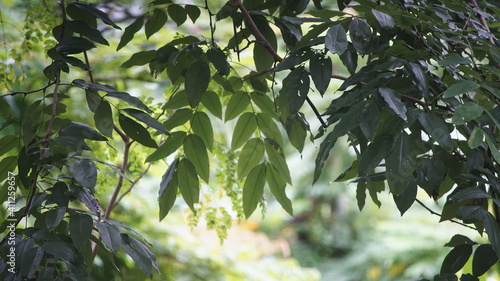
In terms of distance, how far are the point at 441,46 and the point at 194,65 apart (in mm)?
287

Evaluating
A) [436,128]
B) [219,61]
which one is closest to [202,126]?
[219,61]

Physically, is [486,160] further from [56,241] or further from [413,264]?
[413,264]

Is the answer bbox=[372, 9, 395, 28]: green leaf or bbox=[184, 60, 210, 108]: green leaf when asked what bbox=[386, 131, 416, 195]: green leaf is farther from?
bbox=[184, 60, 210, 108]: green leaf

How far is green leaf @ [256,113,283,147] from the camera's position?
2.80ft

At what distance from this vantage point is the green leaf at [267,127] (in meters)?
0.85

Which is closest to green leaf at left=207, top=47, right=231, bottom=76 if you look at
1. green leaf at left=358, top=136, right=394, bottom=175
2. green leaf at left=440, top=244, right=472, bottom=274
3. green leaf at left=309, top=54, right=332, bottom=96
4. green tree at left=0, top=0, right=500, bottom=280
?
green tree at left=0, top=0, right=500, bottom=280

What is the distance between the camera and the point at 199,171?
2.60 feet

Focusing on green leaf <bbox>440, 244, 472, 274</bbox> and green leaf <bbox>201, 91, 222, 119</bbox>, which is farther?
green leaf <bbox>201, 91, 222, 119</bbox>

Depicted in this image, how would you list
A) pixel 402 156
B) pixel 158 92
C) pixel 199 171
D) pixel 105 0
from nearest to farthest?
pixel 402 156 < pixel 199 171 < pixel 105 0 < pixel 158 92

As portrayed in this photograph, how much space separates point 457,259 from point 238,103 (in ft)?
1.17

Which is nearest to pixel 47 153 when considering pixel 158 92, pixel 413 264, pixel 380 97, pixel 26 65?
pixel 380 97

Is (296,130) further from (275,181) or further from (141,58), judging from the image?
(141,58)

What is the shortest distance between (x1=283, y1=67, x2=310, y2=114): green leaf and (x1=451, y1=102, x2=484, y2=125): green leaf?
179mm

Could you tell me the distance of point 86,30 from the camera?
26.7 inches
